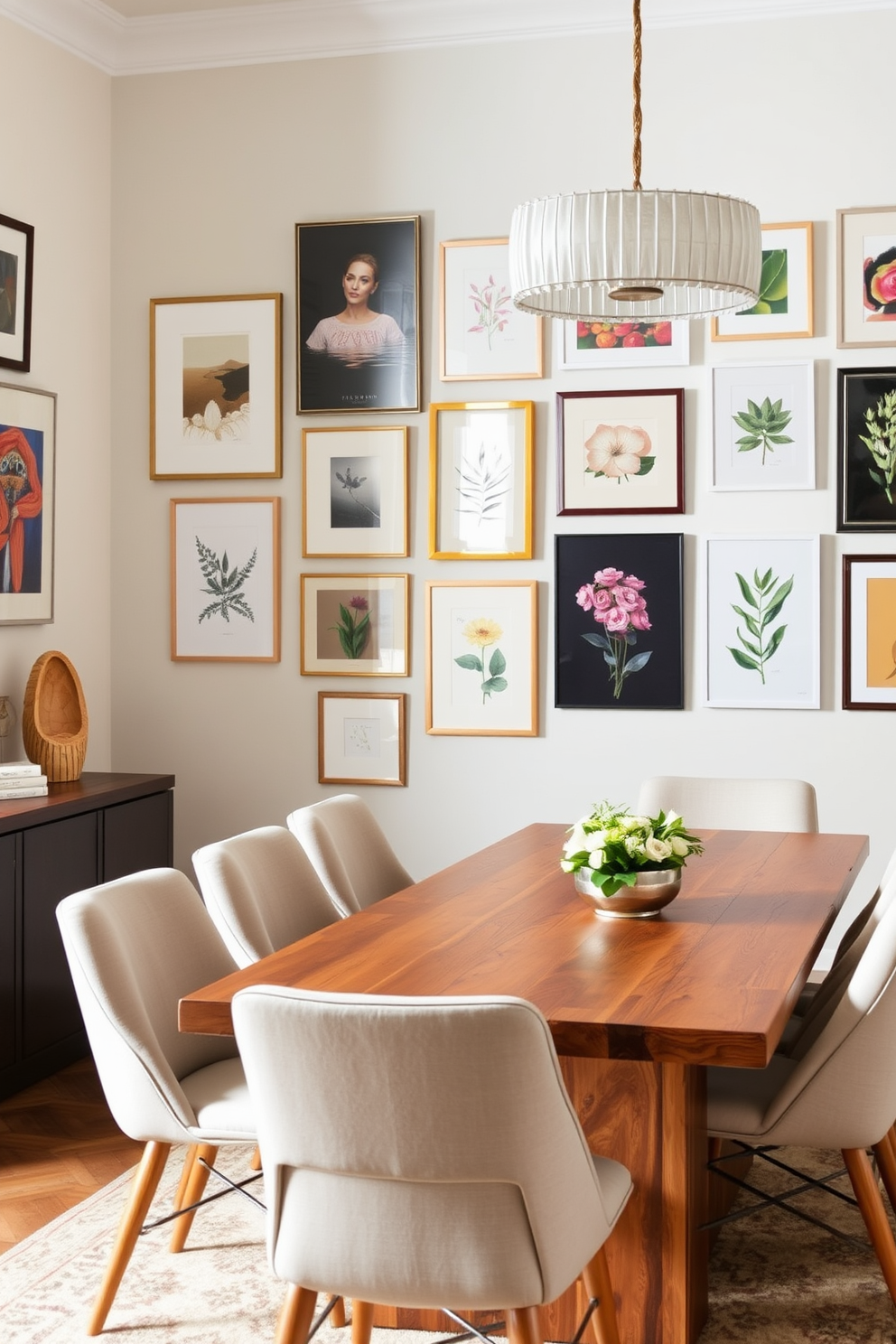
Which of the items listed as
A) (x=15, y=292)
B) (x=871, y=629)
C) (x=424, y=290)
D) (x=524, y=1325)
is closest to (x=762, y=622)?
(x=871, y=629)

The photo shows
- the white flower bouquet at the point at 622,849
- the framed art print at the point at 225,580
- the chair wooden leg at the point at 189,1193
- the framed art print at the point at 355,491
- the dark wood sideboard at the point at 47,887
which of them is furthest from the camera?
the framed art print at the point at 225,580

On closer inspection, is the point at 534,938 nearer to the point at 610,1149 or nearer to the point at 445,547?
the point at 610,1149

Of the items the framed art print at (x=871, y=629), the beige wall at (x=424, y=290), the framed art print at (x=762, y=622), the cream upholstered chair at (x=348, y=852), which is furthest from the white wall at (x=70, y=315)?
the framed art print at (x=871, y=629)

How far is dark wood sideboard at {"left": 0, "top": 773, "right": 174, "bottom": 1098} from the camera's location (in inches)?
151

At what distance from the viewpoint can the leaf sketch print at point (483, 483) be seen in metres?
4.88

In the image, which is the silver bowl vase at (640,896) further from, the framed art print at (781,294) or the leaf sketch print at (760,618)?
the framed art print at (781,294)

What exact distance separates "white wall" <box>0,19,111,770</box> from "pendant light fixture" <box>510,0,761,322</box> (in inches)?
93.8

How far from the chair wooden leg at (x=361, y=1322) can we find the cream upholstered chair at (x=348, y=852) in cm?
120

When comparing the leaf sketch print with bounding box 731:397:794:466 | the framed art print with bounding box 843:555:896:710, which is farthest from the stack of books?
the framed art print with bounding box 843:555:896:710

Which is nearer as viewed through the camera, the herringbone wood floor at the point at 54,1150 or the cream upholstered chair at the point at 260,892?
the cream upholstered chair at the point at 260,892

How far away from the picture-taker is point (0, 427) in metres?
4.48

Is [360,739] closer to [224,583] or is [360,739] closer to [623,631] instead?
[224,583]

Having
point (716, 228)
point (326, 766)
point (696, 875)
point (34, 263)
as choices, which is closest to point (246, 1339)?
point (696, 875)

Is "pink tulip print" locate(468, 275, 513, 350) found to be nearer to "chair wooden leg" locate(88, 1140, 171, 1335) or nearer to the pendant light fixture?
the pendant light fixture
